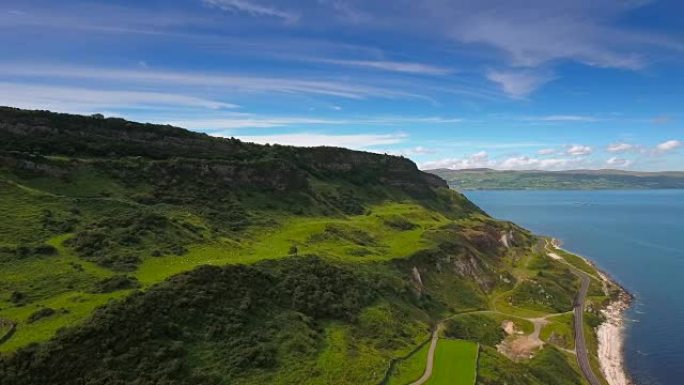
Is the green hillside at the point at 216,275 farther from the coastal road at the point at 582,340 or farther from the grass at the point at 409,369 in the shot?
the coastal road at the point at 582,340

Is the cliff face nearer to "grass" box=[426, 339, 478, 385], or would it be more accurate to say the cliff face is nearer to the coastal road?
"grass" box=[426, 339, 478, 385]

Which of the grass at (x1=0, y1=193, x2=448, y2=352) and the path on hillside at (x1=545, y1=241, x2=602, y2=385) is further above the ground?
the grass at (x1=0, y1=193, x2=448, y2=352)

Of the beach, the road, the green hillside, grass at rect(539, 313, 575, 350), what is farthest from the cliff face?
the beach

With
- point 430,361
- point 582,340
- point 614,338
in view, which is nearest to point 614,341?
point 614,338

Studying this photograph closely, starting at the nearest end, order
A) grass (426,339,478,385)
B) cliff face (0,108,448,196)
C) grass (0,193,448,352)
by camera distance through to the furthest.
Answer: grass (0,193,448,352)
grass (426,339,478,385)
cliff face (0,108,448,196)

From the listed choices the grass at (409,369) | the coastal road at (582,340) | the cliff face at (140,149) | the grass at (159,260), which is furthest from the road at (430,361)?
the cliff face at (140,149)

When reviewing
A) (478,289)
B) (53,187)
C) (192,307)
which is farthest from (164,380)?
(478,289)

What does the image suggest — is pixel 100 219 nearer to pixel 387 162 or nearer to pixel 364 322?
pixel 364 322
